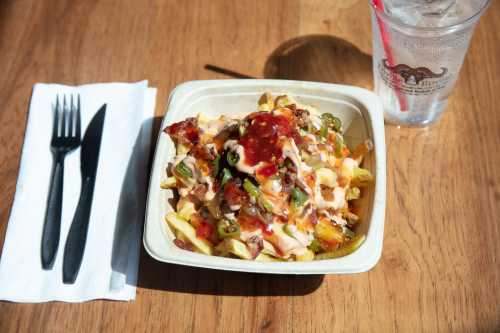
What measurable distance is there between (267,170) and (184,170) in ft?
0.71

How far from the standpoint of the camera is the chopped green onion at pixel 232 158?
47.6 inches

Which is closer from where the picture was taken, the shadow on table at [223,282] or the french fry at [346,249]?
the french fry at [346,249]

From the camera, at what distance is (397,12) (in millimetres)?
1449

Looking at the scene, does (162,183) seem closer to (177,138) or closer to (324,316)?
(177,138)

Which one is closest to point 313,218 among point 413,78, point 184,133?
point 184,133

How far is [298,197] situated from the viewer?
3.96 ft

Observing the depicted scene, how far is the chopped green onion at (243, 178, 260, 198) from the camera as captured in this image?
1194mm

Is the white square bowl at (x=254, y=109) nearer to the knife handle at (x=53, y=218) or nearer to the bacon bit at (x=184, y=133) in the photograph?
the bacon bit at (x=184, y=133)

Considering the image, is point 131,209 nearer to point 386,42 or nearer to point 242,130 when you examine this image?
point 242,130

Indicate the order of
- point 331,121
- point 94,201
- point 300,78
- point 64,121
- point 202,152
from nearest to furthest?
1. point 202,152
2. point 331,121
3. point 94,201
4. point 64,121
5. point 300,78

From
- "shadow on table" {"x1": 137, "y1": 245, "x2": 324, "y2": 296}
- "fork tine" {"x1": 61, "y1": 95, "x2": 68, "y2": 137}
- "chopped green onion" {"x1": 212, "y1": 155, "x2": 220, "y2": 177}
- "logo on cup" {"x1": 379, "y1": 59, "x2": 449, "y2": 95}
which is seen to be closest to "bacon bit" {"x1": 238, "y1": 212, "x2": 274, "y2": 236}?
"chopped green onion" {"x1": 212, "y1": 155, "x2": 220, "y2": 177}

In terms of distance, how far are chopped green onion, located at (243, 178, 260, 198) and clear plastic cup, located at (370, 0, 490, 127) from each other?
1.87 ft

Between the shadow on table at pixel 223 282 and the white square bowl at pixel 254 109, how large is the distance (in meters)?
0.18

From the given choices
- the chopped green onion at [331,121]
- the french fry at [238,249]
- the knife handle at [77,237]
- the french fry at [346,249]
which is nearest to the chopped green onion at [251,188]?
the french fry at [238,249]
